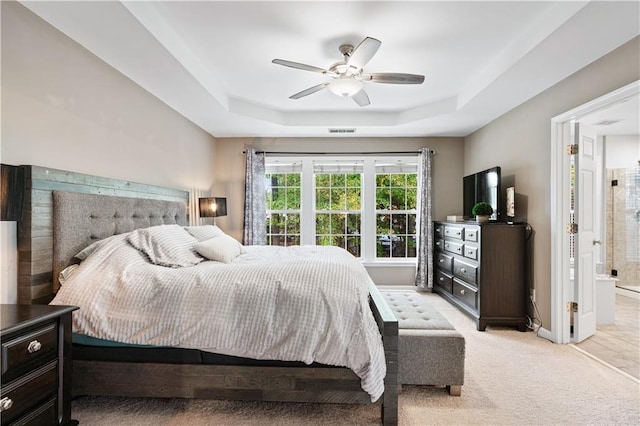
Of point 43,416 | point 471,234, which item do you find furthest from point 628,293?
point 43,416

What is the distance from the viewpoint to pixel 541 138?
3.29m

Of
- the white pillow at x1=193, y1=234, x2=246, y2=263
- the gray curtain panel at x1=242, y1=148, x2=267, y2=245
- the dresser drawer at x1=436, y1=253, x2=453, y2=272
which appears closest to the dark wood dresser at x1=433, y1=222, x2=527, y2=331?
the dresser drawer at x1=436, y1=253, x2=453, y2=272

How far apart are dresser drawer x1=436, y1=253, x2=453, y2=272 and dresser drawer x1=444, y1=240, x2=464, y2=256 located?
0.12 metres

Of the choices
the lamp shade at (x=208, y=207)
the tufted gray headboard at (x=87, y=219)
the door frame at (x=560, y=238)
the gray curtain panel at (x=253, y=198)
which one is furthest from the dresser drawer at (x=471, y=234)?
the tufted gray headboard at (x=87, y=219)

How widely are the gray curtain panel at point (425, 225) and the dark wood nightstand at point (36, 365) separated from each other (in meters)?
4.42

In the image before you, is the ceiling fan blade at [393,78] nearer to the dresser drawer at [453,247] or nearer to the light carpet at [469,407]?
the dresser drawer at [453,247]

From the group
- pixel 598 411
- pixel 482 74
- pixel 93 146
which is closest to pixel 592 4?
pixel 482 74

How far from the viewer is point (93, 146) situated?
2.52 metres

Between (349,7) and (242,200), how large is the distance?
3.56 meters

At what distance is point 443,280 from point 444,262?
0.89ft

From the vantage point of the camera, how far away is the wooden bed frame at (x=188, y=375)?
6.06 ft

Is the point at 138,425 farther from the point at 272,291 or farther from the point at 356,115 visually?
the point at 356,115

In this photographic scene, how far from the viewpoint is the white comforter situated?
5.82 feet

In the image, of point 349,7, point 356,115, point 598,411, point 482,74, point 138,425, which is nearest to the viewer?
point 138,425
